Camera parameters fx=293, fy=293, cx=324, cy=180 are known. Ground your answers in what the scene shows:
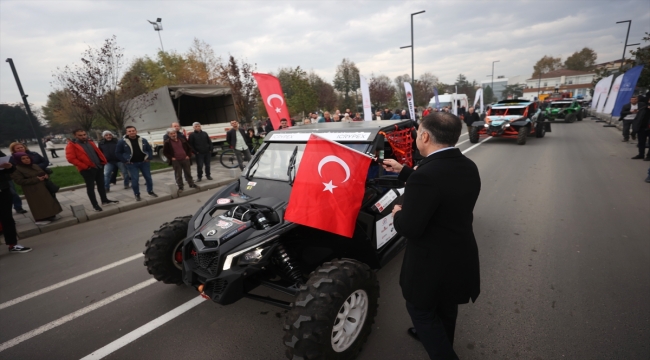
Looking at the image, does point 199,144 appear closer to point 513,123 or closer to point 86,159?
point 86,159

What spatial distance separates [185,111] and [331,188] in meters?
16.3

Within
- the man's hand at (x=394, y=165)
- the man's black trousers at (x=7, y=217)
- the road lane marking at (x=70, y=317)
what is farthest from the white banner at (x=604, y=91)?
the man's black trousers at (x=7, y=217)

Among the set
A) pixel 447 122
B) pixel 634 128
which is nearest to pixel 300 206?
pixel 447 122

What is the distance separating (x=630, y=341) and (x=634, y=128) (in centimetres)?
954

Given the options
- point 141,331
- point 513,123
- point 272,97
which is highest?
point 272,97

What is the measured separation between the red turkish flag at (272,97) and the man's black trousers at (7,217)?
19.6ft

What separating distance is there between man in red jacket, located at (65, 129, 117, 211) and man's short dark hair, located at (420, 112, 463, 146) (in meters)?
7.81

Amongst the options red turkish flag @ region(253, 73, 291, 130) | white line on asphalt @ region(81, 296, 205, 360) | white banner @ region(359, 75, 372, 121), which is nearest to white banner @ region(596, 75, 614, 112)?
white banner @ region(359, 75, 372, 121)

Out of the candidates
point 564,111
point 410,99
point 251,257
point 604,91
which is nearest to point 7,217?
point 251,257

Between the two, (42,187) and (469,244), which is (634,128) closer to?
(469,244)

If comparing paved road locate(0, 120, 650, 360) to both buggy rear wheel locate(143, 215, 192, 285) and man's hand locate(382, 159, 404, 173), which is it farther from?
man's hand locate(382, 159, 404, 173)

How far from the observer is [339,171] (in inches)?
94.2

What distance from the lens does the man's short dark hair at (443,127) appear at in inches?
72.4

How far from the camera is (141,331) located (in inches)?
118
